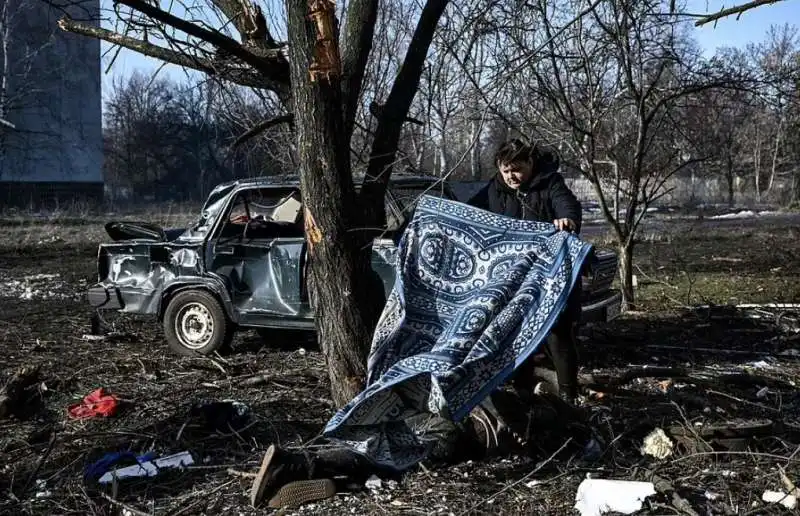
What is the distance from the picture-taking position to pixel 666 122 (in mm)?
10414

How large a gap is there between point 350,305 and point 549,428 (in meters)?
1.42

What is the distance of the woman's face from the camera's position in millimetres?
5238

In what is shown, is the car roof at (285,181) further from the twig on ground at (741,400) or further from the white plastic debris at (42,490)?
the white plastic debris at (42,490)

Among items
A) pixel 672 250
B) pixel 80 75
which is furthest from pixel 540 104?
pixel 80 75

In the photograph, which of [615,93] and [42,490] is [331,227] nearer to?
[42,490]

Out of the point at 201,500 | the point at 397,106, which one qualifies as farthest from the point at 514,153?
the point at 201,500

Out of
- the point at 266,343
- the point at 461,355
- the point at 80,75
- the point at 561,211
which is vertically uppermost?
the point at 80,75

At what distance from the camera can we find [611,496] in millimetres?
3850

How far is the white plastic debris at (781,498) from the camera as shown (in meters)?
3.80

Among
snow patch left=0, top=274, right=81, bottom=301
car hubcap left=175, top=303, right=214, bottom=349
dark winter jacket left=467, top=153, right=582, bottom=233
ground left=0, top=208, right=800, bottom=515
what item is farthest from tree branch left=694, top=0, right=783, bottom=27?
snow patch left=0, top=274, right=81, bottom=301

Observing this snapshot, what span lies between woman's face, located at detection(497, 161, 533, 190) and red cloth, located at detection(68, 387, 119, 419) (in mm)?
2968

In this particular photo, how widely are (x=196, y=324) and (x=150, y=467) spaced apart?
3.83 m

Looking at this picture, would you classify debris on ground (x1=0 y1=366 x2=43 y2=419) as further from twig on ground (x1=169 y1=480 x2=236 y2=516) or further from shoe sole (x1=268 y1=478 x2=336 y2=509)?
shoe sole (x1=268 y1=478 x2=336 y2=509)

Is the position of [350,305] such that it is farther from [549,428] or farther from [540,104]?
[540,104]
